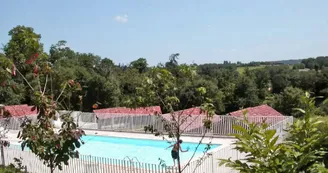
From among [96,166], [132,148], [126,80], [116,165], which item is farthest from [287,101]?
[96,166]

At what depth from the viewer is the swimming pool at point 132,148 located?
17175mm

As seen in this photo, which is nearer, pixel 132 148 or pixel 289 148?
pixel 289 148

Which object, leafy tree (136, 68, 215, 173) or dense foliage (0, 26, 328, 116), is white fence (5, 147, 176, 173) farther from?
leafy tree (136, 68, 215, 173)

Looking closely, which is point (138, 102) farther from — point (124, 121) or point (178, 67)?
point (124, 121)

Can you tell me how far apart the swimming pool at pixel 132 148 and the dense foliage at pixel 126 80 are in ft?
8.67

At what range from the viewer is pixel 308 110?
2230 mm

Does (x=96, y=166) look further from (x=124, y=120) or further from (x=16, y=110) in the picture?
(x=124, y=120)

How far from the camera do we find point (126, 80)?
141 ft

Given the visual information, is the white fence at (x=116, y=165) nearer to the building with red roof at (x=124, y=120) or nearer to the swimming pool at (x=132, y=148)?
the swimming pool at (x=132, y=148)

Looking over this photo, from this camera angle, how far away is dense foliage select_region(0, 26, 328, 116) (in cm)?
486

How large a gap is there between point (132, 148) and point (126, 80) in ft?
81.3

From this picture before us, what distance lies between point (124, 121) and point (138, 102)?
16.9 metres

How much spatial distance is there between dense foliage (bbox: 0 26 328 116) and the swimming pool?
264 centimetres

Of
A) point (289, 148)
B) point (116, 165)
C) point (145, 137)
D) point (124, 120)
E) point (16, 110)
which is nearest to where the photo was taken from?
point (289, 148)
